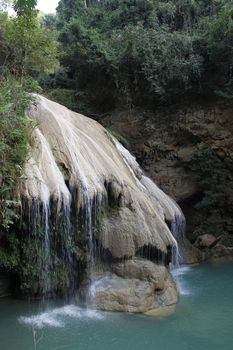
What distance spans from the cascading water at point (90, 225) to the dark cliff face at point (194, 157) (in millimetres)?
6264

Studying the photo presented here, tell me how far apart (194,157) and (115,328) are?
1038 centimetres

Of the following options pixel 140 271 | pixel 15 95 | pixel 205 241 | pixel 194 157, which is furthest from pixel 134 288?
pixel 194 157

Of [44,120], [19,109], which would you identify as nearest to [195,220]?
[44,120]

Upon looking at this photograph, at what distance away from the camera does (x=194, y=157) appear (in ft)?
59.6

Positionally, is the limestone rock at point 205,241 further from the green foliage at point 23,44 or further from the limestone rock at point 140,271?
the green foliage at point 23,44

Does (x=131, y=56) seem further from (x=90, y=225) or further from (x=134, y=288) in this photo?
(x=134, y=288)

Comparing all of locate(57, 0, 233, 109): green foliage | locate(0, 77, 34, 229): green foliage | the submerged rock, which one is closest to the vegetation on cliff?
locate(0, 77, 34, 229): green foliage

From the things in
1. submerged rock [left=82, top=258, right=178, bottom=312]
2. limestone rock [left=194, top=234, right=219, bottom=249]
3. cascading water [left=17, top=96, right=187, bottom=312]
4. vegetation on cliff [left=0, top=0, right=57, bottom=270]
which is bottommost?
limestone rock [left=194, top=234, right=219, bottom=249]

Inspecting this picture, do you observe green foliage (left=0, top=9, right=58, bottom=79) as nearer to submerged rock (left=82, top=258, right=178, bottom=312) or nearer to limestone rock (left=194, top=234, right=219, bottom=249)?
submerged rock (left=82, top=258, right=178, bottom=312)

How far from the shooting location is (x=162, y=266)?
11.4 m

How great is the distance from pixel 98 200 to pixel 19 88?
3.42 metres

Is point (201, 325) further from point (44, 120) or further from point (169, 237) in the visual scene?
point (44, 120)

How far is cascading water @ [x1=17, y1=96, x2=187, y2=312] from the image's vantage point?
33.8 ft

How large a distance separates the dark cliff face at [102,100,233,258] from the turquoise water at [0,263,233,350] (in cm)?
717
